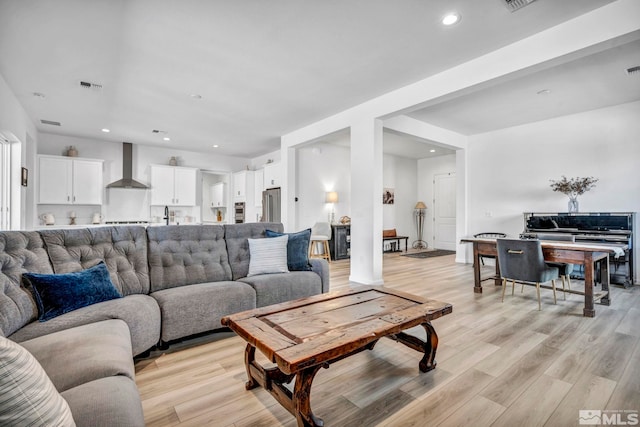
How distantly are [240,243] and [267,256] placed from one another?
33 centimetres

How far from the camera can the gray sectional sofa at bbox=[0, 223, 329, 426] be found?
1219 millimetres

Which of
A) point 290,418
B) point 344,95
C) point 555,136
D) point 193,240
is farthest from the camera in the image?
point 555,136

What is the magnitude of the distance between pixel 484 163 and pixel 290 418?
6.32m

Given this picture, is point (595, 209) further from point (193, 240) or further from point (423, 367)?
point (193, 240)

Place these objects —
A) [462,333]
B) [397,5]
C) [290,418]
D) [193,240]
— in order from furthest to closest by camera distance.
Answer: [193,240]
[462,333]
[397,5]
[290,418]

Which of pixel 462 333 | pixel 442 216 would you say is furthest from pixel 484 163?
pixel 462 333

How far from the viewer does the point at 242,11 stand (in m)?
2.43

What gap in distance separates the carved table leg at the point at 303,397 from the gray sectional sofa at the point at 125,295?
67 centimetres

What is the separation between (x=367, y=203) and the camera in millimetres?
4445

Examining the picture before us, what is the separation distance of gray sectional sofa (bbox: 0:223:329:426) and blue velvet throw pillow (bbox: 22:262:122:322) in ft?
0.17

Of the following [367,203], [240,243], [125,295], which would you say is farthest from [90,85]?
[367,203]

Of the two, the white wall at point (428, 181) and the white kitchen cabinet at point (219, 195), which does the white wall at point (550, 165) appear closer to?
the white wall at point (428, 181)

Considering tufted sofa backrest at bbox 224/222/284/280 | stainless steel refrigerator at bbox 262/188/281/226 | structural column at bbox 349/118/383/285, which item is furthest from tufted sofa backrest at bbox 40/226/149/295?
stainless steel refrigerator at bbox 262/188/281/226

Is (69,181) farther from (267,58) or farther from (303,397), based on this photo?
(303,397)
